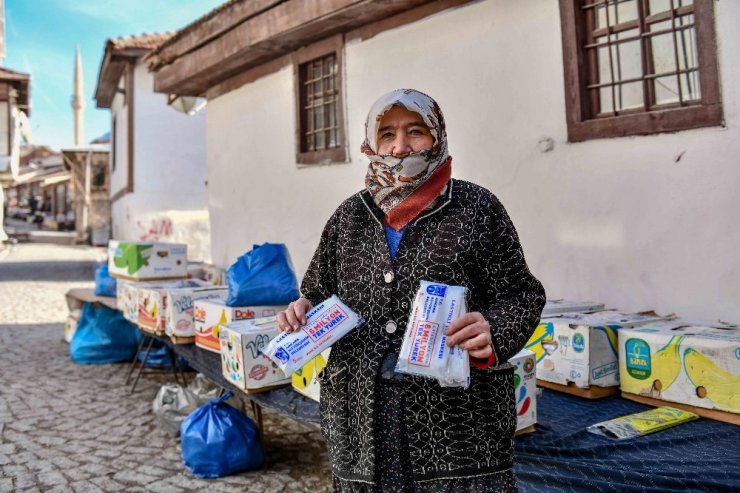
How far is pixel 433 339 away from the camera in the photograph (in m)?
1.49

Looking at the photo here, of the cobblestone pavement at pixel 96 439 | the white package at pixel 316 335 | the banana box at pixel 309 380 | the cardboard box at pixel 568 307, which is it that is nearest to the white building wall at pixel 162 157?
the cobblestone pavement at pixel 96 439

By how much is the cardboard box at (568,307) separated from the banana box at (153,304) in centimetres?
328

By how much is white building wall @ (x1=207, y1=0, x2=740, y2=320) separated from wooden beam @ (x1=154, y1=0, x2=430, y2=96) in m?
0.29

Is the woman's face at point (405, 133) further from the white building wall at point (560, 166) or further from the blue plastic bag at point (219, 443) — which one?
the blue plastic bag at point (219, 443)

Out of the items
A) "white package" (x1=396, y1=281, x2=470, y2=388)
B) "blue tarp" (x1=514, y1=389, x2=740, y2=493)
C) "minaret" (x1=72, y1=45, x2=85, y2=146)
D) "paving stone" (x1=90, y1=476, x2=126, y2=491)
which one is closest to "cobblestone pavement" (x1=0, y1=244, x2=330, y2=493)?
"paving stone" (x1=90, y1=476, x2=126, y2=491)

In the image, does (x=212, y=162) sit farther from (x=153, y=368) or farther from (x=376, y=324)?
(x=376, y=324)

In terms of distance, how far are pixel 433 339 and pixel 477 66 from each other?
3728mm

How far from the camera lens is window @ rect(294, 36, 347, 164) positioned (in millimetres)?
6168

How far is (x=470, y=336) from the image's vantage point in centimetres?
149

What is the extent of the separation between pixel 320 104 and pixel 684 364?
485 cm

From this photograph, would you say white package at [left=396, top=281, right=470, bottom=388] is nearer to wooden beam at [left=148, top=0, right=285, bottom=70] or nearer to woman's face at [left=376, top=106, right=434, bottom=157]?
woman's face at [left=376, top=106, right=434, bottom=157]

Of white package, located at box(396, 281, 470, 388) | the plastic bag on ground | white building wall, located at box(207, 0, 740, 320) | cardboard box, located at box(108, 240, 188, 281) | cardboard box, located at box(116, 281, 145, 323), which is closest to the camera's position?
white package, located at box(396, 281, 470, 388)

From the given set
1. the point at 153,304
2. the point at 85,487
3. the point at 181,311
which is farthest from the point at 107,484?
the point at 153,304

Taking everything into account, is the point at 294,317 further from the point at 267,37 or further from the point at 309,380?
the point at 267,37
